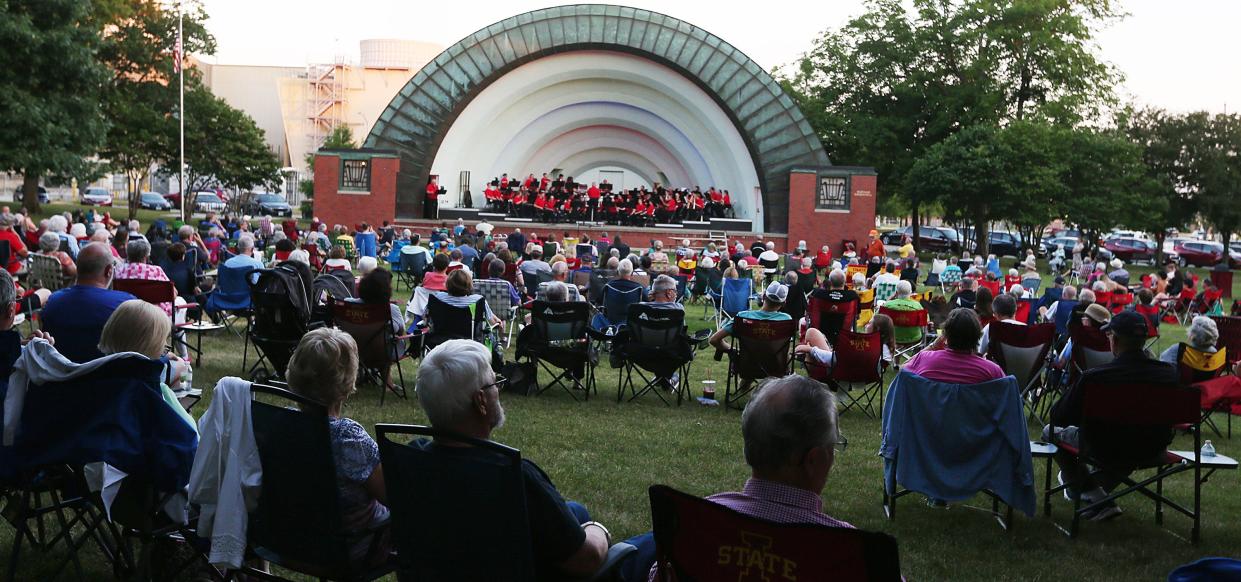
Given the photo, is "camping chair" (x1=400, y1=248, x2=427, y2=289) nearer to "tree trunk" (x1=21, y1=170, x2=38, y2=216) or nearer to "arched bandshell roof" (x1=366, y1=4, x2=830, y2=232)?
"arched bandshell roof" (x1=366, y1=4, x2=830, y2=232)

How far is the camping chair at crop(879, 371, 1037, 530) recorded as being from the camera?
5410mm

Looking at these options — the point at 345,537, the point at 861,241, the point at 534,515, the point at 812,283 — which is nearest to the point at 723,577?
the point at 534,515

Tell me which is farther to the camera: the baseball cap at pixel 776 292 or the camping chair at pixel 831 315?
the camping chair at pixel 831 315

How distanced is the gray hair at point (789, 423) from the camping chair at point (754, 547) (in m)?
0.27

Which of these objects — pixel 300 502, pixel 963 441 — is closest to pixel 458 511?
pixel 300 502

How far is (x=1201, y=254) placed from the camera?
41.3m

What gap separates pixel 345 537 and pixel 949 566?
3027 millimetres

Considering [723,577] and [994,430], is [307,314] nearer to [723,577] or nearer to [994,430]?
[994,430]

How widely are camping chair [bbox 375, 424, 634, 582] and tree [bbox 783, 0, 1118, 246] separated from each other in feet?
122

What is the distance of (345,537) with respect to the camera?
135 inches

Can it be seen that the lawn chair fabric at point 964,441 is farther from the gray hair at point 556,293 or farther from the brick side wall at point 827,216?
the brick side wall at point 827,216

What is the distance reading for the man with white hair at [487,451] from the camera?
117 inches

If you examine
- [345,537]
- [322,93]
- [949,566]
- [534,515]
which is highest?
[322,93]

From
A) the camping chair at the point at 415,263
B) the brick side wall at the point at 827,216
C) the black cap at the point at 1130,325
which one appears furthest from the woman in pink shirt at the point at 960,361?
the brick side wall at the point at 827,216
